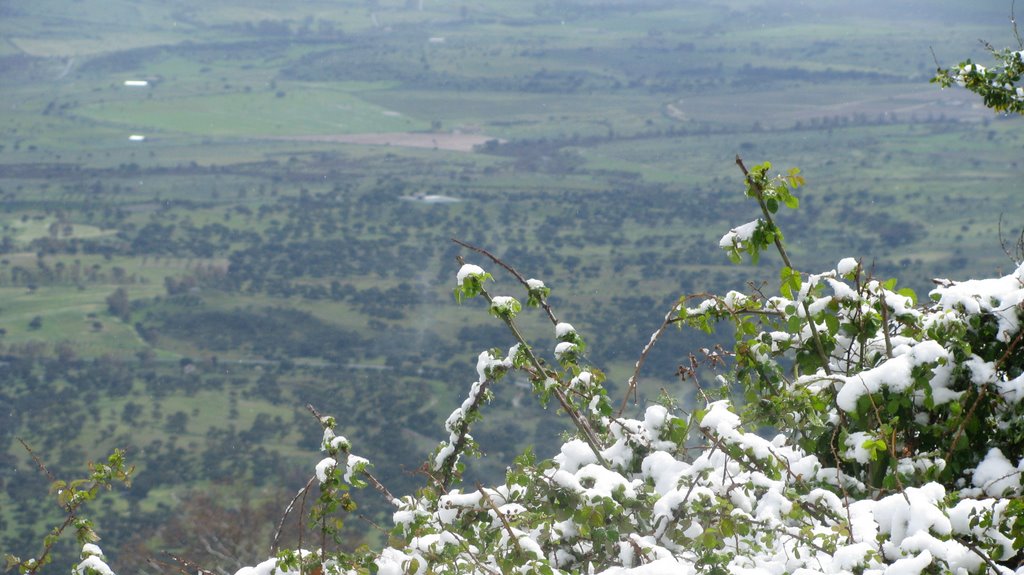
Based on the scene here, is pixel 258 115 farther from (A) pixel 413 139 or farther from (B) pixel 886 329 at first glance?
(B) pixel 886 329

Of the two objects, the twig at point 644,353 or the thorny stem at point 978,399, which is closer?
the thorny stem at point 978,399

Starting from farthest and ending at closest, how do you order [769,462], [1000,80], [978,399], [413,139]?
[413,139] → [1000,80] → [769,462] → [978,399]

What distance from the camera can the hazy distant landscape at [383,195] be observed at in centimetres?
3956

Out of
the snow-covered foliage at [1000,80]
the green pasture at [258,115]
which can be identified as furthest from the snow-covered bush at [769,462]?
the green pasture at [258,115]

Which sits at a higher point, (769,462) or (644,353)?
(644,353)

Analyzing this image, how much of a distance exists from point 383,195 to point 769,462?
235 ft

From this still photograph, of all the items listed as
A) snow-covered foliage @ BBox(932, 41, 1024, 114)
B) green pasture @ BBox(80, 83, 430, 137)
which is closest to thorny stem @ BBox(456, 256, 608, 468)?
snow-covered foliage @ BBox(932, 41, 1024, 114)

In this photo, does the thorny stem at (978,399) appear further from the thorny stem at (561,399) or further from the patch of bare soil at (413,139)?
the patch of bare soil at (413,139)

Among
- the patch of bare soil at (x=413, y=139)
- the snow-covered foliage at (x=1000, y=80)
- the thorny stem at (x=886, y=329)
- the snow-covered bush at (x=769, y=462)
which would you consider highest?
the snow-covered foliage at (x=1000, y=80)

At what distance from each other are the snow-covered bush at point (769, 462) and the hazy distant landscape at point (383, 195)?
48.1 ft

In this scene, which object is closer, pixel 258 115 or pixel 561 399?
pixel 561 399

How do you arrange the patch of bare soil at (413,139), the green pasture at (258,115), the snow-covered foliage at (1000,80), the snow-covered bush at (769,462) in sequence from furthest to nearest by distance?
the green pasture at (258,115) → the patch of bare soil at (413,139) → the snow-covered foliage at (1000,80) → the snow-covered bush at (769,462)

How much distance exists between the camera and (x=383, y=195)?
74438 mm

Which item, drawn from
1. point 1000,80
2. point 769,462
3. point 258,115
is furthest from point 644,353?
point 258,115
